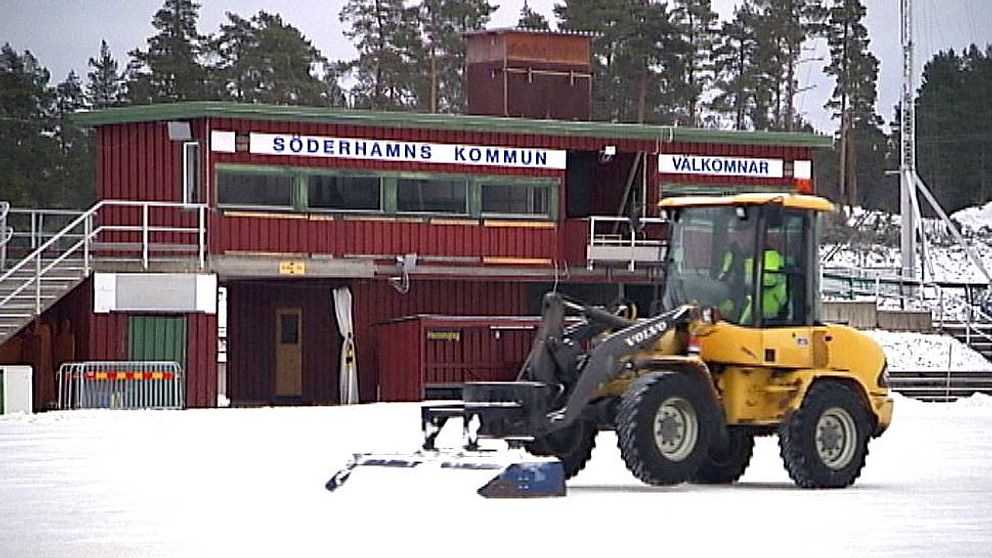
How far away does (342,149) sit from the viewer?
37.1 m

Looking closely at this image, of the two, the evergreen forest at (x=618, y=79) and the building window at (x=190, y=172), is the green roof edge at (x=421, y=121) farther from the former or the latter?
the evergreen forest at (x=618, y=79)

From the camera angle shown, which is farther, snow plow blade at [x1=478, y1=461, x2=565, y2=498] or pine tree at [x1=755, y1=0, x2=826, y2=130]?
pine tree at [x1=755, y1=0, x2=826, y2=130]

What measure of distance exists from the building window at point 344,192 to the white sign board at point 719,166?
6.17 metres

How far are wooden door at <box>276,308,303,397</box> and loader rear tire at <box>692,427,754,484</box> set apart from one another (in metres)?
21.7

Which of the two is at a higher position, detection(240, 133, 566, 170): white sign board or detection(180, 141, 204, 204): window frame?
detection(240, 133, 566, 170): white sign board

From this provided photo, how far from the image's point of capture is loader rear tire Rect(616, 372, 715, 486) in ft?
56.3

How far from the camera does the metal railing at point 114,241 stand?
111ft

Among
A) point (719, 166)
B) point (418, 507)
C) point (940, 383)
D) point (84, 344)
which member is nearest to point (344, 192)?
point (84, 344)

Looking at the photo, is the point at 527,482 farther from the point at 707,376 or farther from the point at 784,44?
the point at 784,44

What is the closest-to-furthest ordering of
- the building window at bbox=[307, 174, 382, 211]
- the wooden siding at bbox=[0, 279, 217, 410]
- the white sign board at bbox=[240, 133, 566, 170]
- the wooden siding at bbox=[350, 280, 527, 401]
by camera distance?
the wooden siding at bbox=[0, 279, 217, 410], the white sign board at bbox=[240, 133, 566, 170], the building window at bbox=[307, 174, 382, 211], the wooden siding at bbox=[350, 280, 527, 401]

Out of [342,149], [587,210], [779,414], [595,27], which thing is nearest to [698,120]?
[595,27]

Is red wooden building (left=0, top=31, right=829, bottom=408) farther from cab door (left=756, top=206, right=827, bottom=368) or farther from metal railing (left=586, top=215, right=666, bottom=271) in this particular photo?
cab door (left=756, top=206, right=827, bottom=368)

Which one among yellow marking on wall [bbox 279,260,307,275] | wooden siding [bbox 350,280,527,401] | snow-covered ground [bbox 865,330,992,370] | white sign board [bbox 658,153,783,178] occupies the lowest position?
snow-covered ground [bbox 865,330,992,370]

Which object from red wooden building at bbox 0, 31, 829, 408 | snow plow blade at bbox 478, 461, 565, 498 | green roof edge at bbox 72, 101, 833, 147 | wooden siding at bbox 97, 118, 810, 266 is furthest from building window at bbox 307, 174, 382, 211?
snow plow blade at bbox 478, 461, 565, 498
